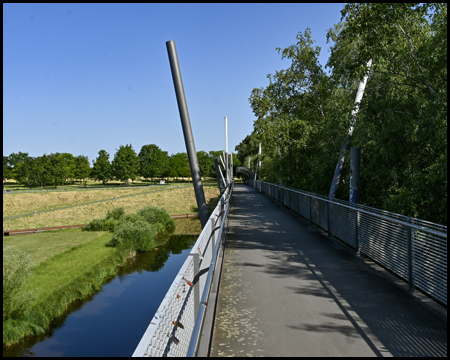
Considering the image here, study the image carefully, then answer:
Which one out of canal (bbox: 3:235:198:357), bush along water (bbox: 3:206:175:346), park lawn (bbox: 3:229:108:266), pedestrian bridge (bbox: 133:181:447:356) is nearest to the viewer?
pedestrian bridge (bbox: 133:181:447:356)

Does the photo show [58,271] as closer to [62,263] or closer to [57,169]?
[62,263]

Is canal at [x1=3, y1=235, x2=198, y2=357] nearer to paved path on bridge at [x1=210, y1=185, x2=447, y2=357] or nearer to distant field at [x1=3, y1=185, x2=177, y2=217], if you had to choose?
paved path on bridge at [x1=210, y1=185, x2=447, y2=357]

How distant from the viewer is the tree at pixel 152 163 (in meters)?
103

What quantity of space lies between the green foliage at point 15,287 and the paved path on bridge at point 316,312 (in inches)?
403

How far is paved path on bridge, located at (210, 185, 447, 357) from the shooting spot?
4.18m

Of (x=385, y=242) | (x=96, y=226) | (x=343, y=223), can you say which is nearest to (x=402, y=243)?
(x=385, y=242)

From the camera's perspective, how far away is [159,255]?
91.7 feet

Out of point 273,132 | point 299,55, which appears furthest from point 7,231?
point 299,55

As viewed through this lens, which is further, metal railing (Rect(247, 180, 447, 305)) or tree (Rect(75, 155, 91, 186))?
tree (Rect(75, 155, 91, 186))

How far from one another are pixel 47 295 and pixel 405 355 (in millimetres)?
16464

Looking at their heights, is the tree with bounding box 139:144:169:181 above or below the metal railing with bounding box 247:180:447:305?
above

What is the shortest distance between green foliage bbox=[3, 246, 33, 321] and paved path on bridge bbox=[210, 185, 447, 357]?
1023cm

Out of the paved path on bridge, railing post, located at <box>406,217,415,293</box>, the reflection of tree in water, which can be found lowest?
the reflection of tree in water

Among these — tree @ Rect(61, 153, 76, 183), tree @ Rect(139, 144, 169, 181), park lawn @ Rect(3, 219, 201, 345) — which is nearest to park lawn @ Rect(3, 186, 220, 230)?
park lawn @ Rect(3, 219, 201, 345)
